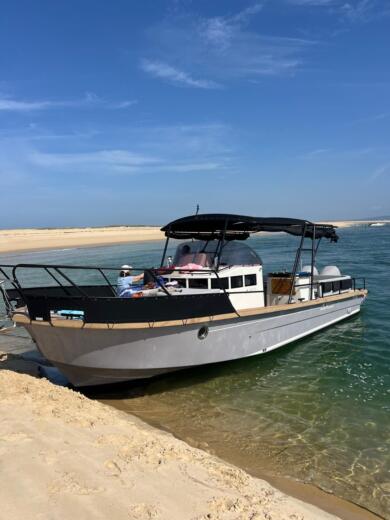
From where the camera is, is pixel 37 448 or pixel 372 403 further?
pixel 372 403

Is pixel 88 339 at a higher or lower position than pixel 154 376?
higher

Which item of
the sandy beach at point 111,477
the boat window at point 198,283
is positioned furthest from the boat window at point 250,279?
the sandy beach at point 111,477

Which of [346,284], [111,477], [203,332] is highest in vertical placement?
[346,284]

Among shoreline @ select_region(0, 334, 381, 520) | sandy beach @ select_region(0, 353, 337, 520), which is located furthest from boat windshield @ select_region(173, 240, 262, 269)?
sandy beach @ select_region(0, 353, 337, 520)

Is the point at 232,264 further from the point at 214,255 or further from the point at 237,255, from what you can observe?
the point at 214,255

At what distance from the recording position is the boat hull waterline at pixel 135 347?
25.8 feet

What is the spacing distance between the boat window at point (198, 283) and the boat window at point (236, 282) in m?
0.66

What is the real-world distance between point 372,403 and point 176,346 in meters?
3.90

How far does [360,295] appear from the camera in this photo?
1486 centimetres

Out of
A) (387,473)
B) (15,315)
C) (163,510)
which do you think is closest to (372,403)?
(387,473)

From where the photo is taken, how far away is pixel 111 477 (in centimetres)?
446

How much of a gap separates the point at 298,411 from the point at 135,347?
327cm

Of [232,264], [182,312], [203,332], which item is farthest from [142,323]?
[232,264]

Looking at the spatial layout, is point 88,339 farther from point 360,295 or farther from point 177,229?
point 360,295
